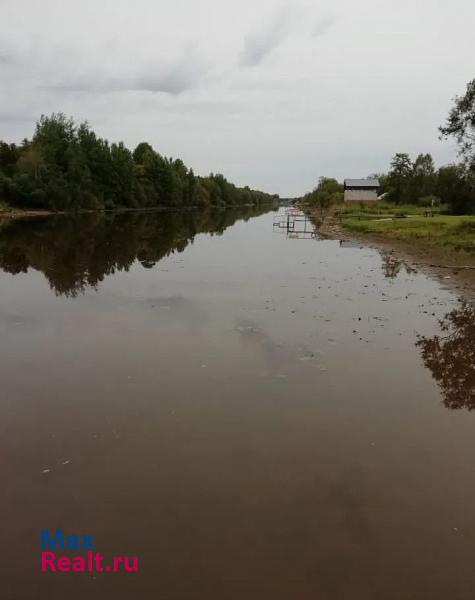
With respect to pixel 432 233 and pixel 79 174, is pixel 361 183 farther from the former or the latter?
pixel 432 233

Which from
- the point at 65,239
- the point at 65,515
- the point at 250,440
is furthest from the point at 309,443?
the point at 65,239

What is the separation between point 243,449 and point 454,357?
722cm

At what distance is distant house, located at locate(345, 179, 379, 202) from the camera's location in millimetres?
107938

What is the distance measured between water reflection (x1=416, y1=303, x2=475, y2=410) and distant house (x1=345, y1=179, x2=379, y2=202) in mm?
95879

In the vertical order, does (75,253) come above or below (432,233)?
below

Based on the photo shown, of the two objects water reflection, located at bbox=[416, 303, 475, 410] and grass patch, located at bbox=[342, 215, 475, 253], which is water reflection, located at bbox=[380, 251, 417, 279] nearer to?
grass patch, located at bbox=[342, 215, 475, 253]

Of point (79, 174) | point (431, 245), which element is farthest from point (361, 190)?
point (431, 245)

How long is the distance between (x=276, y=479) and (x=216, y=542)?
151 cm

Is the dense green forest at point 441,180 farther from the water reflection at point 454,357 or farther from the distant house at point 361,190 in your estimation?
the water reflection at point 454,357

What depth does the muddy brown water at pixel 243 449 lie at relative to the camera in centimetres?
505

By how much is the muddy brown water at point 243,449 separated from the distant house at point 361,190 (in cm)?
9663

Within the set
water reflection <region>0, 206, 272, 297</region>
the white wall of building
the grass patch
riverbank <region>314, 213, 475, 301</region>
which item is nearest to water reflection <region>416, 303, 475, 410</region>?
riverbank <region>314, 213, 475, 301</region>

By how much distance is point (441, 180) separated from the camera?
277 feet

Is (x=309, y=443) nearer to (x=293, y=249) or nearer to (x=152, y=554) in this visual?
(x=152, y=554)
